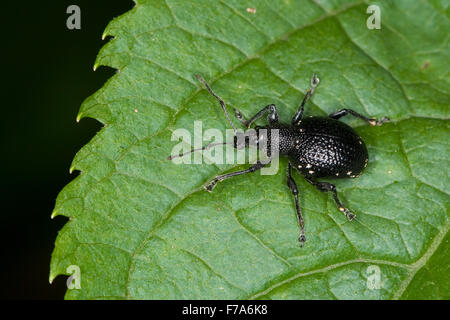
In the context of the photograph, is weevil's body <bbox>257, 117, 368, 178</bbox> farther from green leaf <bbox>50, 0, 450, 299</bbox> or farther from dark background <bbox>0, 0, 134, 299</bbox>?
dark background <bbox>0, 0, 134, 299</bbox>

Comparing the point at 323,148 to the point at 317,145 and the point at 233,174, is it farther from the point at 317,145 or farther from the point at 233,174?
the point at 233,174

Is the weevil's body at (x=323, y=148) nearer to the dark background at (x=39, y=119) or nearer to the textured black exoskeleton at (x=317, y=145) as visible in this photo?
the textured black exoskeleton at (x=317, y=145)

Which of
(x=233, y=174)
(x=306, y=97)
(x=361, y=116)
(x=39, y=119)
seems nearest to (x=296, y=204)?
(x=233, y=174)

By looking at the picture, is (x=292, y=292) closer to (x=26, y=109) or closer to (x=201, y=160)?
(x=201, y=160)

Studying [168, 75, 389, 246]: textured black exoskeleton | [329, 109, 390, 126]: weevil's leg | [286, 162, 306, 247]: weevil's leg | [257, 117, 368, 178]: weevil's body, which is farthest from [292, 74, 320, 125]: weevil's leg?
[286, 162, 306, 247]: weevil's leg

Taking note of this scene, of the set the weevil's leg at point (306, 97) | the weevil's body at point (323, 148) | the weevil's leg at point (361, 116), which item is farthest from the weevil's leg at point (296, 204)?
the weevil's leg at point (361, 116)

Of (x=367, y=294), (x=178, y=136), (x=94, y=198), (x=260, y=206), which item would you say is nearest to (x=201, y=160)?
(x=178, y=136)
